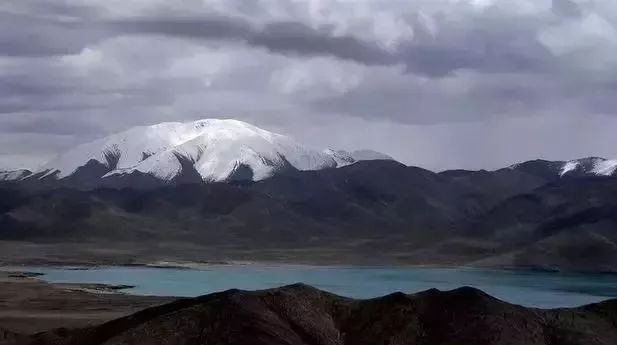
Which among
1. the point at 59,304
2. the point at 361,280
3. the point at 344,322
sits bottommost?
the point at 344,322

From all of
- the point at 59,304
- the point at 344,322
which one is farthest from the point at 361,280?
the point at 344,322

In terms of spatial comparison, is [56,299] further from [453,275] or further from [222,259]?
[222,259]

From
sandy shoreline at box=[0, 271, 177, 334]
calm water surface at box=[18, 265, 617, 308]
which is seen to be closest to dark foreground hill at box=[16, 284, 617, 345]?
sandy shoreline at box=[0, 271, 177, 334]

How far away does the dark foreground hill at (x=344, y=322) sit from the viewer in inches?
1457

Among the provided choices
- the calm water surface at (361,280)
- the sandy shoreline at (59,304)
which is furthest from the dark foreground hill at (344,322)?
the calm water surface at (361,280)

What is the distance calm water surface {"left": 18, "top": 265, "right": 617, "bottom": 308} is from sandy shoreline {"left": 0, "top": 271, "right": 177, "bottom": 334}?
4.33 meters

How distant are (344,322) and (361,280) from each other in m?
63.6

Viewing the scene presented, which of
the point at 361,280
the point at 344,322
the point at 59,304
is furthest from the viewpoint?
the point at 361,280

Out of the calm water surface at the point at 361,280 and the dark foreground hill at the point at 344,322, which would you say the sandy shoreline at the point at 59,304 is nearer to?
the calm water surface at the point at 361,280

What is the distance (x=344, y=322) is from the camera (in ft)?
135

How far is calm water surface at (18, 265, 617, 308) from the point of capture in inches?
3472

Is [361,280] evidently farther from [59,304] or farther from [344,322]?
[344,322]

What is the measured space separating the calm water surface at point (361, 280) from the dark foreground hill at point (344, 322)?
3686 centimetres

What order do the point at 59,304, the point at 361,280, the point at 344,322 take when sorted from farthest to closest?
1. the point at 361,280
2. the point at 59,304
3. the point at 344,322
